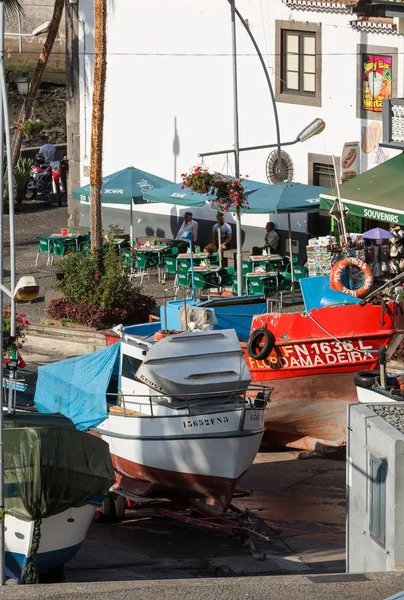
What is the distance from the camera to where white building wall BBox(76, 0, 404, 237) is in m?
29.0

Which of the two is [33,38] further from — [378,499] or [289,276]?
[378,499]

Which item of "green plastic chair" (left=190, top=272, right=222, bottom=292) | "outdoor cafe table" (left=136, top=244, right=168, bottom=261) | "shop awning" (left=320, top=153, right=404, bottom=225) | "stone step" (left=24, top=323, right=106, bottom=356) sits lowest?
"stone step" (left=24, top=323, right=106, bottom=356)

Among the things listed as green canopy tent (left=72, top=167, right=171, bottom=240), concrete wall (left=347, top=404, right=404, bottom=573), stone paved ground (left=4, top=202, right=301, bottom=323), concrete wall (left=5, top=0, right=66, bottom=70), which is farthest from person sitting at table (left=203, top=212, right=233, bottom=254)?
concrete wall (left=5, top=0, right=66, bottom=70)

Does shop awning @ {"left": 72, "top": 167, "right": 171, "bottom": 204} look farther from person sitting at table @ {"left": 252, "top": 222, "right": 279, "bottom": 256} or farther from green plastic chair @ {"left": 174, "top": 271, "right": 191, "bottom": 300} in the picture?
person sitting at table @ {"left": 252, "top": 222, "right": 279, "bottom": 256}

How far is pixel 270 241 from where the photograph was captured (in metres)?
28.7

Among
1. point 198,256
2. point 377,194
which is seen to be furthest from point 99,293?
point 377,194

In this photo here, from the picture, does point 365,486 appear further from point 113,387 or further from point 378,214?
point 378,214

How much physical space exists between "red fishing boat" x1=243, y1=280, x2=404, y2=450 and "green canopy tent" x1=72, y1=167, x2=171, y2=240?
31.7 ft

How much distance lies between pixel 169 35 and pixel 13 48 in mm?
29169

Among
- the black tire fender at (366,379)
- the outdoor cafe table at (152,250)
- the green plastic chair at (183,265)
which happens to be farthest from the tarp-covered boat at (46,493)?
the outdoor cafe table at (152,250)

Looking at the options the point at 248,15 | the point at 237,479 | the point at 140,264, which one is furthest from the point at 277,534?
the point at 248,15

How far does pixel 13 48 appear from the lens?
59969 mm

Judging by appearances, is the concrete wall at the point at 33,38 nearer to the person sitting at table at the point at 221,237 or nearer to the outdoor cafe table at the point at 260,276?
the person sitting at table at the point at 221,237

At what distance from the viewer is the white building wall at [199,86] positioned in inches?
1144
